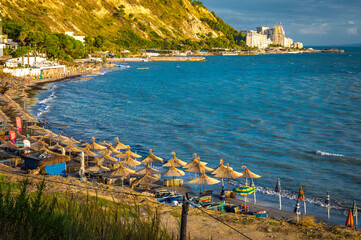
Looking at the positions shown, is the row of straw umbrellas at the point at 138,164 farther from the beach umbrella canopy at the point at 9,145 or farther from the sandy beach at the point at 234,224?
the sandy beach at the point at 234,224

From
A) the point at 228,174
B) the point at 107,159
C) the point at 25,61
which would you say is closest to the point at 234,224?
the point at 228,174

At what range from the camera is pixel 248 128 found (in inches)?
1738

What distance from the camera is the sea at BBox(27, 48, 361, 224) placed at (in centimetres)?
2600

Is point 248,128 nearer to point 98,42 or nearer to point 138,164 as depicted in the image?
point 138,164

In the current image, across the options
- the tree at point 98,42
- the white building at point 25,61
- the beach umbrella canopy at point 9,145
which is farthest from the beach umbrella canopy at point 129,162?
the tree at point 98,42

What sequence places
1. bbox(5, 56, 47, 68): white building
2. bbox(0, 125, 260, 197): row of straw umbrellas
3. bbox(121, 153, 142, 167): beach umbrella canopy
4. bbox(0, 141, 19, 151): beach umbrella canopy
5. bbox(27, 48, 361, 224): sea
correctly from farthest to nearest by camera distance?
bbox(5, 56, 47, 68): white building → bbox(0, 141, 19, 151): beach umbrella canopy → bbox(27, 48, 361, 224): sea → bbox(121, 153, 142, 167): beach umbrella canopy → bbox(0, 125, 260, 197): row of straw umbrellas

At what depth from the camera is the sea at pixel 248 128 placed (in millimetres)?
26000

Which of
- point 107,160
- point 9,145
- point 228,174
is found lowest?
point 107,160

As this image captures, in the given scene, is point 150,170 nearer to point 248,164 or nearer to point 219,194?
point 219,194

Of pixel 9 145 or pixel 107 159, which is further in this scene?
pixel 9 145

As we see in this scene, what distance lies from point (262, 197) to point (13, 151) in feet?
63.3

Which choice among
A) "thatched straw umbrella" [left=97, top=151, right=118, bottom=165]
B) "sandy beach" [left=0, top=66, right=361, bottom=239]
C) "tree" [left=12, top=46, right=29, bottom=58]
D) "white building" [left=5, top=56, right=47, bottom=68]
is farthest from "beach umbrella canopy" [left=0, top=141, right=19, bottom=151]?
"tree" [left=12, top=46, right=29, bottom=58]

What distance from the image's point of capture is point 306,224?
16.8m

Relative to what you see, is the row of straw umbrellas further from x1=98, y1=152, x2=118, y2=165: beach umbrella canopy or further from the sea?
the sea
